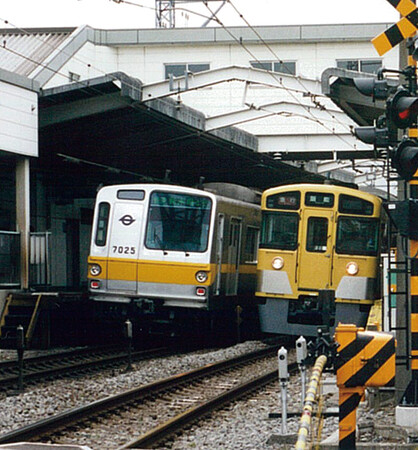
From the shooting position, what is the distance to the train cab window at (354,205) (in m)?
16.6

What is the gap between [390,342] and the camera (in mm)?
8047

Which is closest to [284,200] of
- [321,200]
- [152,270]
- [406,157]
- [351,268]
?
[321,200]

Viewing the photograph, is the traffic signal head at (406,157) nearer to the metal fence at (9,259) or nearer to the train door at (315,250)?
the train door at (315,250)

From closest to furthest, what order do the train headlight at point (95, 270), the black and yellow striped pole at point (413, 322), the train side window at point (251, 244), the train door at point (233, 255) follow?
the black and yellow striped pole at point (413, 322) < the train headlight at point (95, 270) < the train door at point (233, 255) < the train side window at point (251, 244)

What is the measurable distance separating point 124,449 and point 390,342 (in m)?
2.37

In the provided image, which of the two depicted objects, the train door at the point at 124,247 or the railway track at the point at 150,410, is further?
the train door at the point at 124,247

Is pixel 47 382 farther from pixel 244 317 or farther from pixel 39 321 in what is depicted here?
pixel 244 317

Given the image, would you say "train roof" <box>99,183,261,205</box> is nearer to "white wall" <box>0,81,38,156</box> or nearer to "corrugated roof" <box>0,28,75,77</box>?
"white wall" <box>0,81,38,156</box>

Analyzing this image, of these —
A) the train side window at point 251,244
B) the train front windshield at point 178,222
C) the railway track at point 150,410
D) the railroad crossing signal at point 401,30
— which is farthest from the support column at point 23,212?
the railroad crossing signal at point 401,30

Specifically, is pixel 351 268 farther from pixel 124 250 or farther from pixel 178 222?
pixel 124 250

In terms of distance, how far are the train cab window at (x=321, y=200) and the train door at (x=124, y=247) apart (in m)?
2.93

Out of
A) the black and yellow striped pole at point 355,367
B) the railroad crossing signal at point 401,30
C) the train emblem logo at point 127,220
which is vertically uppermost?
the railroad crossing signal at point 401,30


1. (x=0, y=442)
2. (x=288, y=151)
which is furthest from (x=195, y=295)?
(x=0, y=442)

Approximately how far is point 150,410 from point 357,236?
6.87 metres
